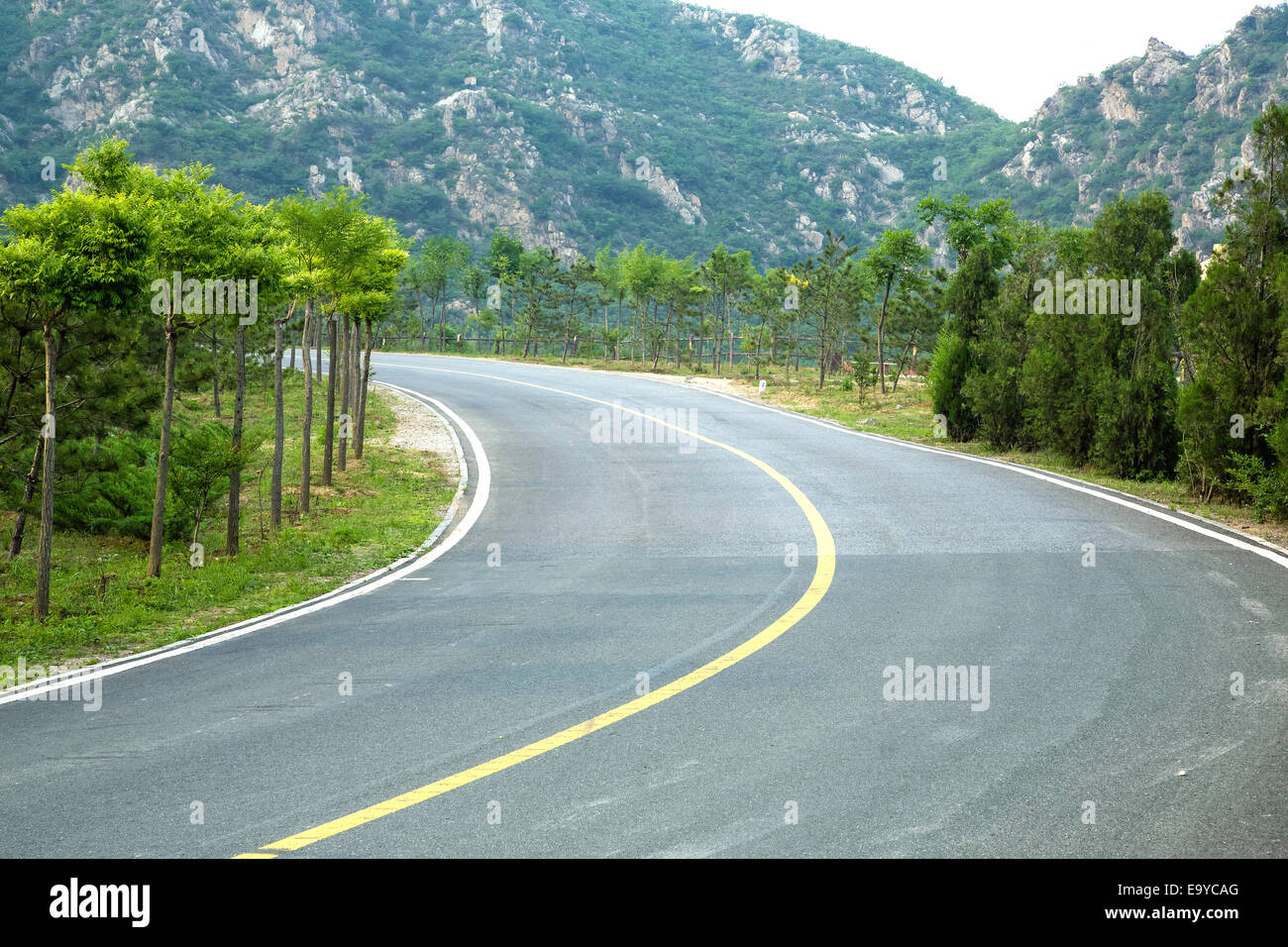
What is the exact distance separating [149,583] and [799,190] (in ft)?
408

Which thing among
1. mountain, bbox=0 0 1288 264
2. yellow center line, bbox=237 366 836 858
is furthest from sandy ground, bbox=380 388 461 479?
mountain, bbox=0 0 1288 264

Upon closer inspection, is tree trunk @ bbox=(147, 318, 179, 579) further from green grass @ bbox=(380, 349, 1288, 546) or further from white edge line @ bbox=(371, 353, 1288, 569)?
green grass @ bbox=(380, 349, 1288, 546)

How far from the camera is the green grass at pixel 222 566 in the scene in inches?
361

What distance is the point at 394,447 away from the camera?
2294 cm

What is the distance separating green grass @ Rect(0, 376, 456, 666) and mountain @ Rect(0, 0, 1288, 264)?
8472 centimetres

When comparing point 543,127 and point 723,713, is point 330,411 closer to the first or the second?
point 723,713

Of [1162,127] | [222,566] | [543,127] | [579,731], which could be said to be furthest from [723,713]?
[543,127]

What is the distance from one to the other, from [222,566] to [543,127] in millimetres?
121637

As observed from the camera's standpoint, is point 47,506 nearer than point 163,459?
Yes

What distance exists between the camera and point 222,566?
12320 mm

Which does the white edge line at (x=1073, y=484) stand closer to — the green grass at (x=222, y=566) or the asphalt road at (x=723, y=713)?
the asphalt road at (x=723, y=713)

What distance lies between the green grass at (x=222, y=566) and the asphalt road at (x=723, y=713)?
Answer: 1.11 metres

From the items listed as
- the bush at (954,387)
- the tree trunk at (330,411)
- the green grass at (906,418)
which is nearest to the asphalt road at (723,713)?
the green grass at (906,418)
